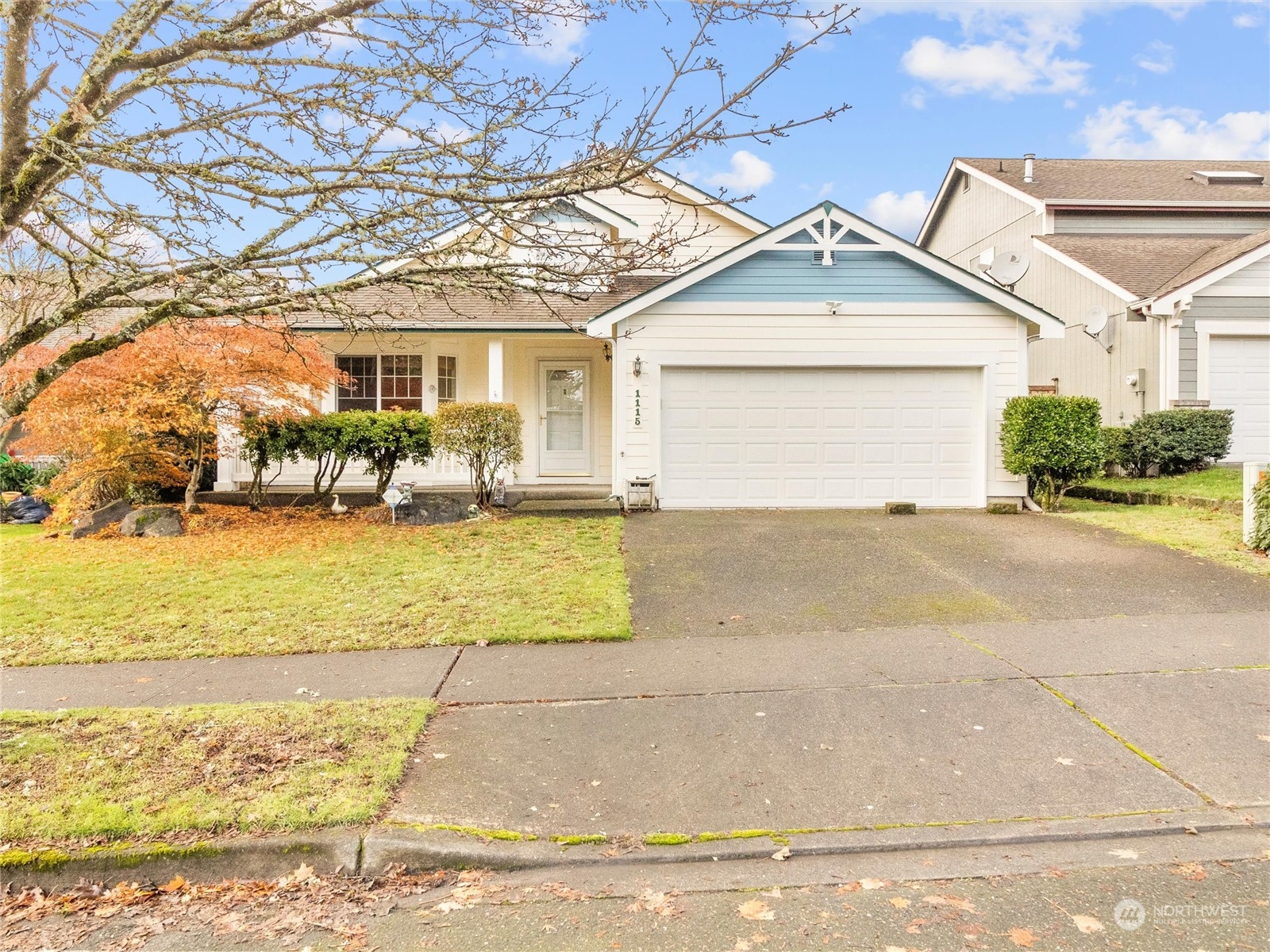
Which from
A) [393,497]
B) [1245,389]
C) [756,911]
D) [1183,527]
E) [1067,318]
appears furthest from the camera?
[1067,318]

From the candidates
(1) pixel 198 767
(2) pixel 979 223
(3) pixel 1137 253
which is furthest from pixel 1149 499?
(1) pixel 198 767

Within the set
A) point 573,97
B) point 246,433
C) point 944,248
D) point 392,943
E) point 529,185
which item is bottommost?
point 392,943

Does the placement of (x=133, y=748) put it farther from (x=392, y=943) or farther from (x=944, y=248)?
(x=944, y=248)

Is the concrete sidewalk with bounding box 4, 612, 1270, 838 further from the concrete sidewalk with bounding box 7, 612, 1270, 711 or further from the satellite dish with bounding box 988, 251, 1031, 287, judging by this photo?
the satellite dish with bounding box 988, 251, 1031, 287

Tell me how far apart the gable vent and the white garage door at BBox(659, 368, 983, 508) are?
1373cm

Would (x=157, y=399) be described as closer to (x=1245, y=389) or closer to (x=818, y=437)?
(x=818, y=437)

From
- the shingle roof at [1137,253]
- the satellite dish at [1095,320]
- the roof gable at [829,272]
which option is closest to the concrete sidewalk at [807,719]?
the roof gable at [829,272]

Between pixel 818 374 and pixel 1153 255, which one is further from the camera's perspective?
pixel 1153 255

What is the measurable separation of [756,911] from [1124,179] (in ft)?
75.9

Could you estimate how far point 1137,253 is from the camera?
1708cm

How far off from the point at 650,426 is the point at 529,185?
8.01 metres

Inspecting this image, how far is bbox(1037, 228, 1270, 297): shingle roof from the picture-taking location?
47.7ft

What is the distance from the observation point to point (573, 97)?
4.13 metres

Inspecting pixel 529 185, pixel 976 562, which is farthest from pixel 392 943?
pixel 976 562
